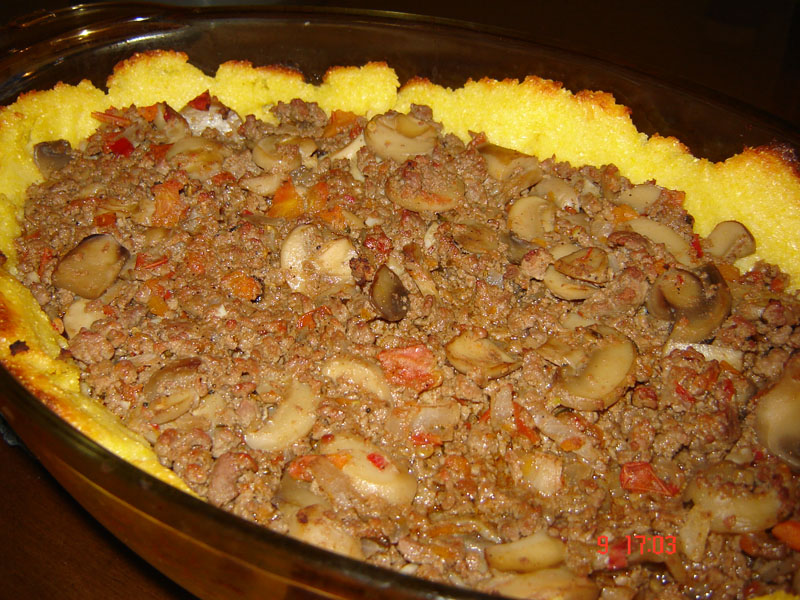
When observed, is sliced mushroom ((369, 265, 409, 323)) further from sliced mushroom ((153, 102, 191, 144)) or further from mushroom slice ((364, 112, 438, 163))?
sliced mushroom ((153, 102, 191, 144))

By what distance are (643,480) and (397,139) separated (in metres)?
1.34

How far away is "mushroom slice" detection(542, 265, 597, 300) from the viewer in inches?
78.6

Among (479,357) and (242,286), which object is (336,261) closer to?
(242,286)

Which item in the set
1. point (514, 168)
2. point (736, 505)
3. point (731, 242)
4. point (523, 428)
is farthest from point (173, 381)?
point (731, 242)

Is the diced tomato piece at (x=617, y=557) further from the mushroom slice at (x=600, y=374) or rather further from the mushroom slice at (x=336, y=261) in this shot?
the mushroom slice at (x=336, y=261)

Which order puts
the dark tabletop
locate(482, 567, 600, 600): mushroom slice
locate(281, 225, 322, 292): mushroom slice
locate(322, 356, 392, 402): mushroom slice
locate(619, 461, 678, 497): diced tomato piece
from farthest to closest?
the dark tabletop < locate(281, 225, 322, 292): mushroom slice < locate(322, 356, 392, 402): mushroom slice < locate(619, 461, 678, 497): diced tomato piece < locate(482, 567, 600, 600): mushroom slice

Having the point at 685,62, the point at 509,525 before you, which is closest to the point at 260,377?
the point at 509,525

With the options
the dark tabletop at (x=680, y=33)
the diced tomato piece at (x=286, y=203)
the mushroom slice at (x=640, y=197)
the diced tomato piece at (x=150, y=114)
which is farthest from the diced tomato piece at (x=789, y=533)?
the diced tomato piece at (x=150, y=114)

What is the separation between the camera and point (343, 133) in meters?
2.46

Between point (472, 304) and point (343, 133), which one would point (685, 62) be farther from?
point (472, 304)

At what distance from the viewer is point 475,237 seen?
6.97ft

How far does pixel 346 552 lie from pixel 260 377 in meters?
0.53

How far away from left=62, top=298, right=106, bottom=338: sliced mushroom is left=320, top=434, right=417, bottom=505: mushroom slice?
2.51 feet

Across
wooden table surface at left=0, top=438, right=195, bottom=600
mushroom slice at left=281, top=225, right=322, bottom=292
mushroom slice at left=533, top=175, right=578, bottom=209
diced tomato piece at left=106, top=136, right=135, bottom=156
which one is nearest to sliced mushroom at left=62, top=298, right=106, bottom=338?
wooden table surface at left=0, top=438, right=195, bottom=600
